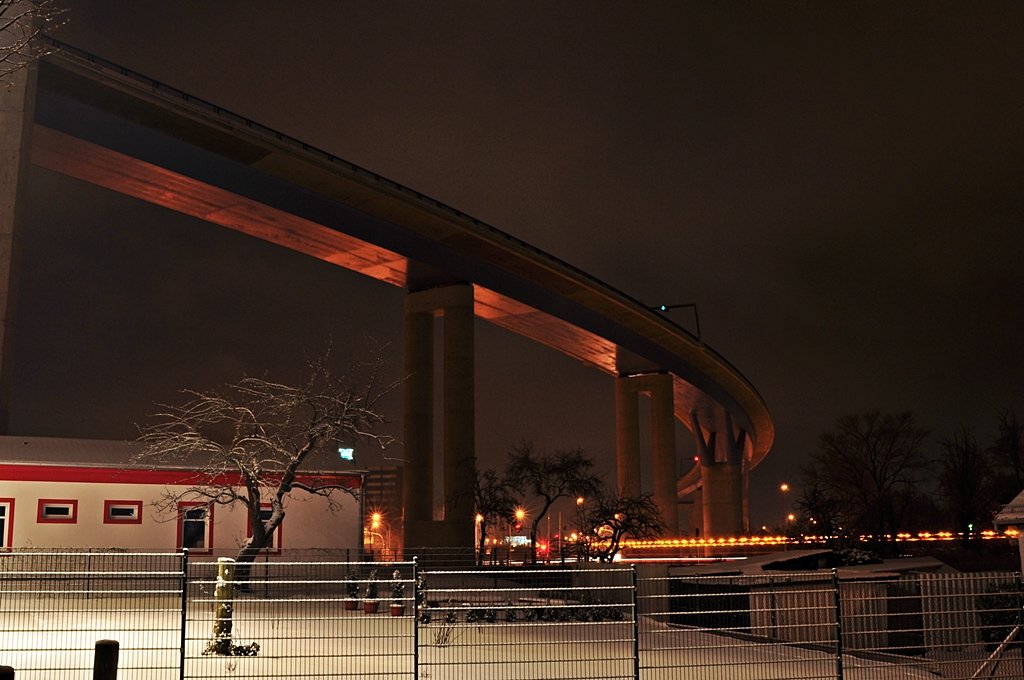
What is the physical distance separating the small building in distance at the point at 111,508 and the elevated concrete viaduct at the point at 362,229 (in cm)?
326

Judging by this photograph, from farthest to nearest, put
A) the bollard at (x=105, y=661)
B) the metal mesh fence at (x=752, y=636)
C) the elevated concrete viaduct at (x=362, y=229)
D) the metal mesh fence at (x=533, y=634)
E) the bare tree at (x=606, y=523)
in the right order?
the bare tree at (x=606, y=523)
the elevated concrete viaduct at (x=362, y=229)
the metal mesh fence at (x=752, y=636)
the metal mesh fence at (x=533, y=634)
the bollard at (x=105, y=661)

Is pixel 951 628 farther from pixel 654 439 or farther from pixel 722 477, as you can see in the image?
pixel 722 477

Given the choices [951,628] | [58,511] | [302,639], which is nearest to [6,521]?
[58,511]

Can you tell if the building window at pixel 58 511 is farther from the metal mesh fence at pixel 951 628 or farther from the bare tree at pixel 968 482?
the bare tree at pixel 968 482

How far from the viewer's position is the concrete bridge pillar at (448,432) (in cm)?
5675

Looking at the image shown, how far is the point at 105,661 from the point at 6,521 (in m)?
29.1

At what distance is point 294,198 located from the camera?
4906 centimetres

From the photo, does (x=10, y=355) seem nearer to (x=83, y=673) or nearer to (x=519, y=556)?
(x=83, y=673)

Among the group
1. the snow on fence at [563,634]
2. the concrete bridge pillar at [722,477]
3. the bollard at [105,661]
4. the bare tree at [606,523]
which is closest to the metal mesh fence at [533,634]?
the snow on fence at [563,634]

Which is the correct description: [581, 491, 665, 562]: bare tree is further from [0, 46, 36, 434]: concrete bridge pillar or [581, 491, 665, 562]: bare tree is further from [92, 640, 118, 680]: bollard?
[92, 640, 118, 680]: bollard

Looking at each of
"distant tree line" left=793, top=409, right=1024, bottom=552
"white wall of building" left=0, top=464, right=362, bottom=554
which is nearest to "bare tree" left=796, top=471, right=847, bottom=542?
"distant tree line" left=793, top=409, right=1024, bottom=552

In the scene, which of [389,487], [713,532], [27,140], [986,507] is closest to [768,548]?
[986,507]

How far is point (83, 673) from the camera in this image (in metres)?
14.7

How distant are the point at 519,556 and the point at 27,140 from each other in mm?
35940
